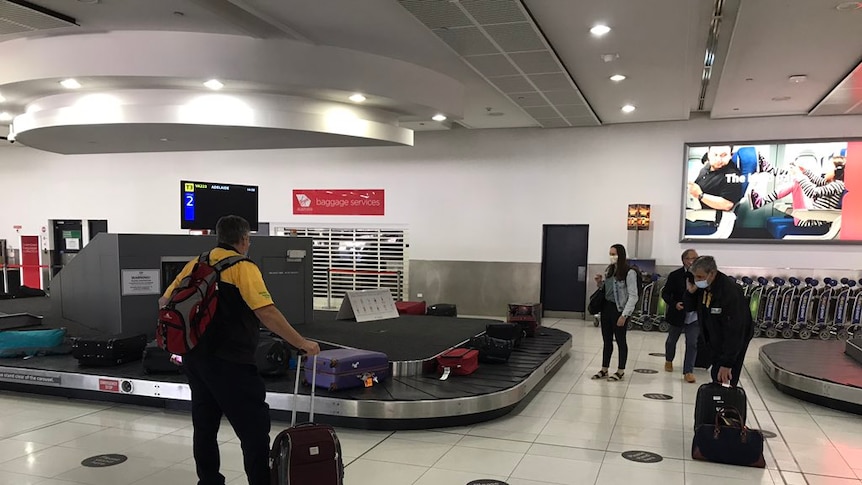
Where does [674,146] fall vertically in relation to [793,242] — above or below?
above

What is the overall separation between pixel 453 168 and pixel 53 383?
32.4 ft

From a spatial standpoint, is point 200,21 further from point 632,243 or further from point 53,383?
point 632,243

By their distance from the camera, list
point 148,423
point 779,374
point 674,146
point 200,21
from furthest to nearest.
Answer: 1. point 674,146
2. point 200,21
3. point 779,374
4. point 148,423

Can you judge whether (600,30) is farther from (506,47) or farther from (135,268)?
(135,268)

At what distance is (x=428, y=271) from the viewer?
48.8ft

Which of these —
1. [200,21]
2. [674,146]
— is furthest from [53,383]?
[674,146]

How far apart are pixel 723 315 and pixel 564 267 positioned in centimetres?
905

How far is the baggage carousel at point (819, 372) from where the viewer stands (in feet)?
20.6

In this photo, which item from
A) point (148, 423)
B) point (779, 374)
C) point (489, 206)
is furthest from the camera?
point (489, 206)

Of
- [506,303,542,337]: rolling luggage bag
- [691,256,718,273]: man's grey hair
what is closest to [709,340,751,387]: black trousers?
[691,256,718,273]: man's grey hair

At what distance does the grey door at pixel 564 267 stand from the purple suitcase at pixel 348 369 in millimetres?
8359

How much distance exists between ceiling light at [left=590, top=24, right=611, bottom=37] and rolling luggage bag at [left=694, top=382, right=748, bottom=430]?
4.21 meters

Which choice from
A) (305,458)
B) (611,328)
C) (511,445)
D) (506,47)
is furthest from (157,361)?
(506,47)

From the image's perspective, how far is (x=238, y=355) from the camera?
11.4ft
